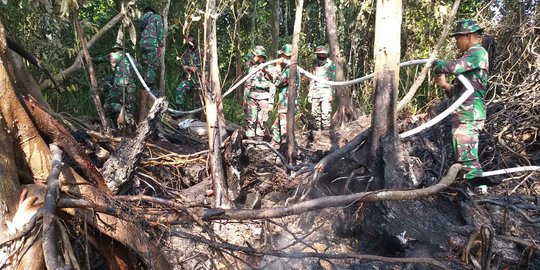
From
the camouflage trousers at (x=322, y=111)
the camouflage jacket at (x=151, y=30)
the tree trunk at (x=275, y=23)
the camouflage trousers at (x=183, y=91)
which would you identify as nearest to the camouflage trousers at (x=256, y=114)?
the camouflage trousers at (x=183, y=91)

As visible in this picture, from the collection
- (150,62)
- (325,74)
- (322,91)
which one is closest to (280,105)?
(325,74)

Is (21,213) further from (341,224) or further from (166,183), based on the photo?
(341,224)

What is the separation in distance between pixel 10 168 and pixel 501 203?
13.7 ft

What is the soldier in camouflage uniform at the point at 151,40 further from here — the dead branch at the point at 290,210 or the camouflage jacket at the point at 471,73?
the dead branch at the point at 290,210

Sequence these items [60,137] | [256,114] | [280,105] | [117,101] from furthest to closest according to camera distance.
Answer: [256,114], [280,105], [117,101], [60,137]

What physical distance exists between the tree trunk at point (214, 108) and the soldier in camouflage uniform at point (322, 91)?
185 inches

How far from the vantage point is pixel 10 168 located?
2.52 m

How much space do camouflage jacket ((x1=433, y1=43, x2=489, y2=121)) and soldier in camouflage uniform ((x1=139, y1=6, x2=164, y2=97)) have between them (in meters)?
4.57

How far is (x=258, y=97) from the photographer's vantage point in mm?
7832

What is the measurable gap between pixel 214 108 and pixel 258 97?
3.86 m

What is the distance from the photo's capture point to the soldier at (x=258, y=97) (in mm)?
7746

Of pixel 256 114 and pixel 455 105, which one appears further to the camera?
pixel 256 114

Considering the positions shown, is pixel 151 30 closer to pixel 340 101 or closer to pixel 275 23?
pixel 340 101

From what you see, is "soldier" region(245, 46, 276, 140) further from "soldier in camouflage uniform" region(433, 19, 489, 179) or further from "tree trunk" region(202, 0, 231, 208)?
"tree trunk" region(202, 0, 231, 208)
